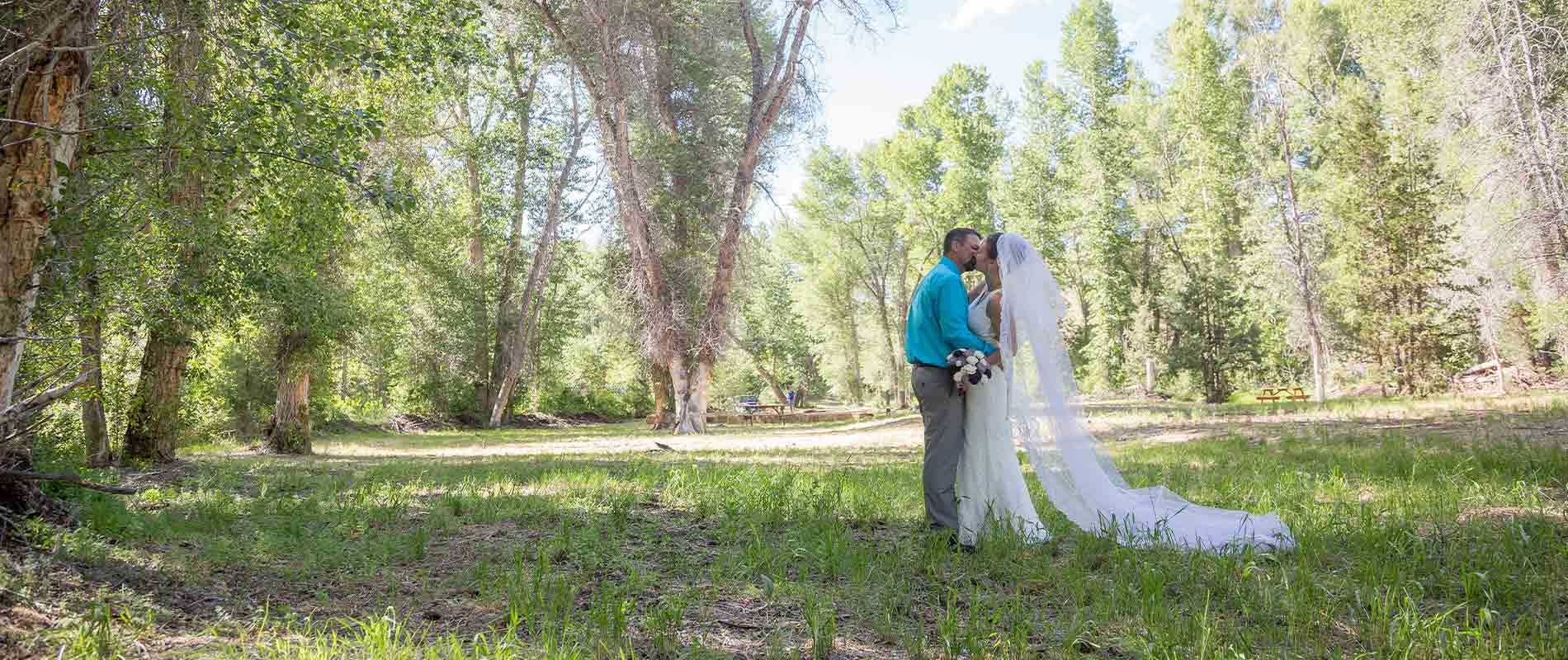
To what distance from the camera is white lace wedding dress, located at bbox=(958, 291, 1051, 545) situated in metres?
5.45

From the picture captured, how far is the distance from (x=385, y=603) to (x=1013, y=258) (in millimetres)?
4420

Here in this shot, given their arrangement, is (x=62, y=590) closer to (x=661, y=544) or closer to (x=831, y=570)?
(x=661, y=544)

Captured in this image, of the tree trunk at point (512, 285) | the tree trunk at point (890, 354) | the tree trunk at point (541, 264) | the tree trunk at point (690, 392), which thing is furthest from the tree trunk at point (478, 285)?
the tree trunk at point (890, 354)

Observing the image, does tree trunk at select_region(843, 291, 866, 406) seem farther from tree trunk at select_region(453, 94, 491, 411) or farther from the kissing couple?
the kissing couple

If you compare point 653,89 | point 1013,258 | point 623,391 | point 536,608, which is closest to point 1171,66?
point 653,89

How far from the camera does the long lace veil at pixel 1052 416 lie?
5.56m

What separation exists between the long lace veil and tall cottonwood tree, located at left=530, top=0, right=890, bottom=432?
15951 millimetres

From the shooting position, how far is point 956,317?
5.31m

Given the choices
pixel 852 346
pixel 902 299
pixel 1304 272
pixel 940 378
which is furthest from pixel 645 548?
pixel 852 346

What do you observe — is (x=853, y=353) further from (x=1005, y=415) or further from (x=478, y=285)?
(x=1005, y=415)

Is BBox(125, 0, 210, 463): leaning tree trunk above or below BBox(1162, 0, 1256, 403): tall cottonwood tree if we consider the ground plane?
below

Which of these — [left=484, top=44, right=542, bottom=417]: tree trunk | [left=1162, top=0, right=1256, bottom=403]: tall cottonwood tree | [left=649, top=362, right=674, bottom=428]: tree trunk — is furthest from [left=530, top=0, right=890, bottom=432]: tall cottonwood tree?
[left=1162, top=0, right=1256, bottom=403]: tall cottonwood tree

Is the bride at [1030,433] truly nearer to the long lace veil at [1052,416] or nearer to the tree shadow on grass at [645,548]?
the long lace veil at [1052,416]

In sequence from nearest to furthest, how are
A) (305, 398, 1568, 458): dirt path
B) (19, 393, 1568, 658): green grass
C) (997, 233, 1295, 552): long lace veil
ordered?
(19, 393, 1568, 658): green grass, (997, 233, 1295, 552): long lace veil, (305, 398, 1568, 458): dirt path
